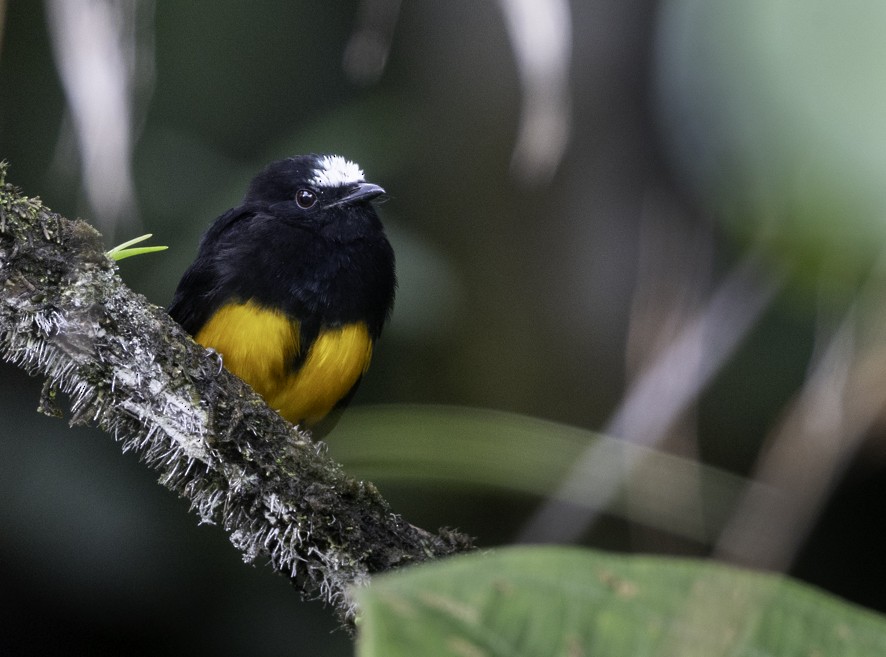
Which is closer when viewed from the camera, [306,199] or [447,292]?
[306,199]

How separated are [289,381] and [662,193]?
4.61ft

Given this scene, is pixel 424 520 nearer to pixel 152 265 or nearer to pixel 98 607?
pixel 98 607

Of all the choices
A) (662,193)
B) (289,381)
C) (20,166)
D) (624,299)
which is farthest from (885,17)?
(20,166)

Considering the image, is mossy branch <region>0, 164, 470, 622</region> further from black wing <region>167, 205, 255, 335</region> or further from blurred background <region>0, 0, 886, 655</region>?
black wing <region>167, 205, 255, 335</region>

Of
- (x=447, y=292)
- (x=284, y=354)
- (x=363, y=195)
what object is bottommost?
(x=284, y=354)

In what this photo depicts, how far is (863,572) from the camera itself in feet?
11.4

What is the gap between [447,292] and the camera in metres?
3.35

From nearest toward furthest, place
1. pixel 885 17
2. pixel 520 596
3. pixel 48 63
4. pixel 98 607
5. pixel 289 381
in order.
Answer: pixel 885 17 < pixel 520 596 < pixel 289 381 < pixel 98 607 < pixel 48 63

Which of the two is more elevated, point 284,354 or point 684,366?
point 684,366

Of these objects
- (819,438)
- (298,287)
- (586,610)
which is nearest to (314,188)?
(298,287)

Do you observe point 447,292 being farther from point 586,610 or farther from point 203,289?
point 586,610

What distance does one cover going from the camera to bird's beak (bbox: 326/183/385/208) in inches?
123

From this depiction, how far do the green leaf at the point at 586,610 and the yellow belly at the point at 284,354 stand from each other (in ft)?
6.99

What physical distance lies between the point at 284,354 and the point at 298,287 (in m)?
Answer: 0.20
